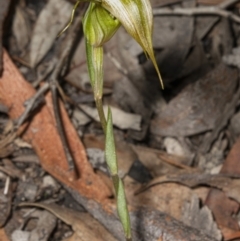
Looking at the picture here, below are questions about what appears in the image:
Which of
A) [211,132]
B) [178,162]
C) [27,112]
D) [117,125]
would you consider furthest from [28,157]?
[211,132]

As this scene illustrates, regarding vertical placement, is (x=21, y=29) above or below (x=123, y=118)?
above

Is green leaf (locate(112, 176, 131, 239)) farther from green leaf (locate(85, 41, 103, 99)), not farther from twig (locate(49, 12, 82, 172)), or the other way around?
twig (locate(49, 12, 82, 172))

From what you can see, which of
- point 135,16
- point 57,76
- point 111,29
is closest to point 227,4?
point 57,76

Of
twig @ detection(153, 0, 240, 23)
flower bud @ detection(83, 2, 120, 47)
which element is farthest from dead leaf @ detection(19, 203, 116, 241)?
twig @ detection(153, 0, 240, 23)

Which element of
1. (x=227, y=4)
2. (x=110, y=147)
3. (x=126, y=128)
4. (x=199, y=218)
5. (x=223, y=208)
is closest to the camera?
(x=110, y=147)

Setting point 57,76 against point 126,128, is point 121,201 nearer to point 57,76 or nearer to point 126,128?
point 126,128

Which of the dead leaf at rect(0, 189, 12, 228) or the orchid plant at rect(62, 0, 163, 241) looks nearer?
the orchid plant at rect(62, 0, 163, 241)
